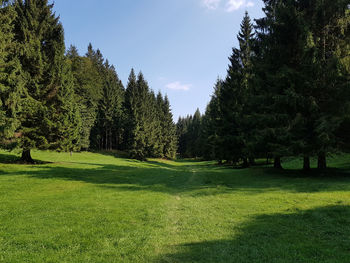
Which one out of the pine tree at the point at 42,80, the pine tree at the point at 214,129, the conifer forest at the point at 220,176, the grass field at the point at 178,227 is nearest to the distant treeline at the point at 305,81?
the conifer forest at the point at 220,176

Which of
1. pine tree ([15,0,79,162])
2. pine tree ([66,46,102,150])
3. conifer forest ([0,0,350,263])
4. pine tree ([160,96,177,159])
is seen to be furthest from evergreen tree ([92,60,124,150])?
pine tree ([15,0,79,162])

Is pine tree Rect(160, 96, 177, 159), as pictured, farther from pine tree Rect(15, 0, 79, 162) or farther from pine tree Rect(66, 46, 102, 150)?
pine tree Rect(15, 0, 79, 162)

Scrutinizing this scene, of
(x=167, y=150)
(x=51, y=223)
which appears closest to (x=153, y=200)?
(x=51, y=223)

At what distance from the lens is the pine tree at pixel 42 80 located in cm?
2009

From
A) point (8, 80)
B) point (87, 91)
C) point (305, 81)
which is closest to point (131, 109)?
point (87, 91)

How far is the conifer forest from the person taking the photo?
478cm

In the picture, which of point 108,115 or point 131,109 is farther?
point 108,115

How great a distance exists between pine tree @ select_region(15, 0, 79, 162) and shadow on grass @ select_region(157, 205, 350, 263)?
20827mm

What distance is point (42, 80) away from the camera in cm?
2145

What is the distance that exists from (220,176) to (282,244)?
1291cm

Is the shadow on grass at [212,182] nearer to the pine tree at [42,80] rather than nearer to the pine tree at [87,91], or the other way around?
the pine tree at [42,80]

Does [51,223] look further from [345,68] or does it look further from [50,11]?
[50,11]

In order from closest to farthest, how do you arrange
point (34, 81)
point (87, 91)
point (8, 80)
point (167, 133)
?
point (8, 80) → point (34, 81) → point (87, 91) → point (167, 133)

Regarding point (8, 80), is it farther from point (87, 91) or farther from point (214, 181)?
point (87, 91)
